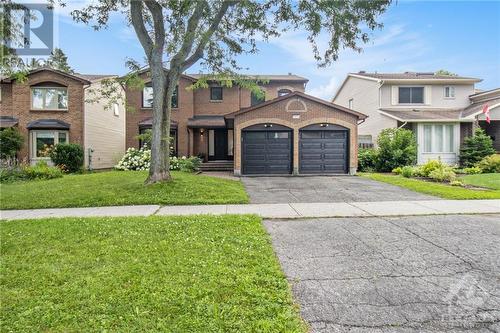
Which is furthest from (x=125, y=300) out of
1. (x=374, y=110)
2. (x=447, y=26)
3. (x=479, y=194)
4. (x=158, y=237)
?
(x=374, y=110)

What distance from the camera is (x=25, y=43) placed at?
11.6 meters

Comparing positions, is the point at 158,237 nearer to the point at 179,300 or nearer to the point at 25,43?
the point at 179,300

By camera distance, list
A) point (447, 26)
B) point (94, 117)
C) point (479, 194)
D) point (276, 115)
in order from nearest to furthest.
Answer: point (479, 194), point (447, 26), point (276, 115), point (94, 117)

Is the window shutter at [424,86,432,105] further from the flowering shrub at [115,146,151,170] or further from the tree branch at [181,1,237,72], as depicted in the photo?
the flowering shrub at [115,146,151,170]

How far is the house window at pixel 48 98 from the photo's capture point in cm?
2039

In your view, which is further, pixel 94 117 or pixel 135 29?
pixel 94 117

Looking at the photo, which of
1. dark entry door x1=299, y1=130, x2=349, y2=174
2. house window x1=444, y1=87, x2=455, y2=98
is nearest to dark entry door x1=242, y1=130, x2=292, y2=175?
dark entry door x1=299, y1=130, x2=349, y2=174

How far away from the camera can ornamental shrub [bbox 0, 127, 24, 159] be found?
17422 mm

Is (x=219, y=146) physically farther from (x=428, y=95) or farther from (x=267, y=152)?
(x=428, y=95)

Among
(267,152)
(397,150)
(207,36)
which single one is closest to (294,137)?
(267,152)

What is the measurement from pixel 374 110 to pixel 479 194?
46.1 feet

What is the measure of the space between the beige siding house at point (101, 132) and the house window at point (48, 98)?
5.10 feet

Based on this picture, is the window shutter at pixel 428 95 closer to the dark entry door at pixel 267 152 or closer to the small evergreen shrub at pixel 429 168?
the small evergreen shrub at pixel 429 168

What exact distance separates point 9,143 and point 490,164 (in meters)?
26.8
